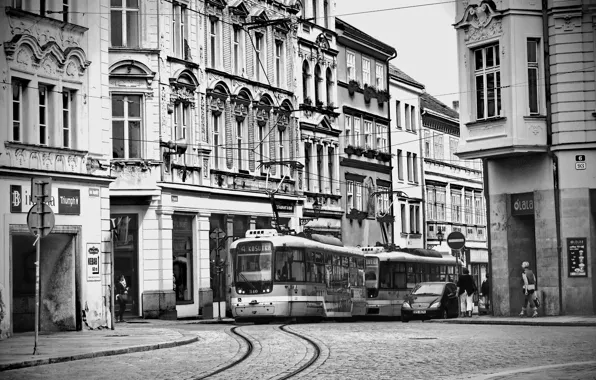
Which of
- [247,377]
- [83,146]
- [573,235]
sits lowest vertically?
[247,377]

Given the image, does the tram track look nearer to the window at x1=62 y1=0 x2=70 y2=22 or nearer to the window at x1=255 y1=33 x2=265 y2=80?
the window at x1=62 y1=0 x2=70 y2=22

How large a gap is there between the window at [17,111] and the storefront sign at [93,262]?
4.26 m

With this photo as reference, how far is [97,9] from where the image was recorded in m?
35.0

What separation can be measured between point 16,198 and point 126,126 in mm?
14357

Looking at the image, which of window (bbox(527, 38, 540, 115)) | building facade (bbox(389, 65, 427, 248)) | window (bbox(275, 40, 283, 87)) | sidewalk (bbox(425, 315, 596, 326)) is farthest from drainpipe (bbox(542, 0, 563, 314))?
building facade (bbox(389, 65, 427, 248))

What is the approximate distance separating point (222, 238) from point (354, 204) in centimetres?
2215

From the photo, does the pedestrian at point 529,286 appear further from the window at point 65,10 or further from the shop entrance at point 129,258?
the shop entrance at point 129,258

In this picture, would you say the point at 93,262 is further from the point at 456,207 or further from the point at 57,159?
the point at 456,207

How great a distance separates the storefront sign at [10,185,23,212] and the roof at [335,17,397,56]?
3691 cm

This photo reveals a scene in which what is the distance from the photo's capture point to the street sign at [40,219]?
79.7 ft

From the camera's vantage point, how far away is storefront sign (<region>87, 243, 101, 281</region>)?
34625 mm

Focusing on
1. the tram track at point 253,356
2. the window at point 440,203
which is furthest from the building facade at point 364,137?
the tram track at point 253,356

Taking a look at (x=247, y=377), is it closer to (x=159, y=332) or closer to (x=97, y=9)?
(x=159, y=332)

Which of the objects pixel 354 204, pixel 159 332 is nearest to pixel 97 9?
pixel 159 332
